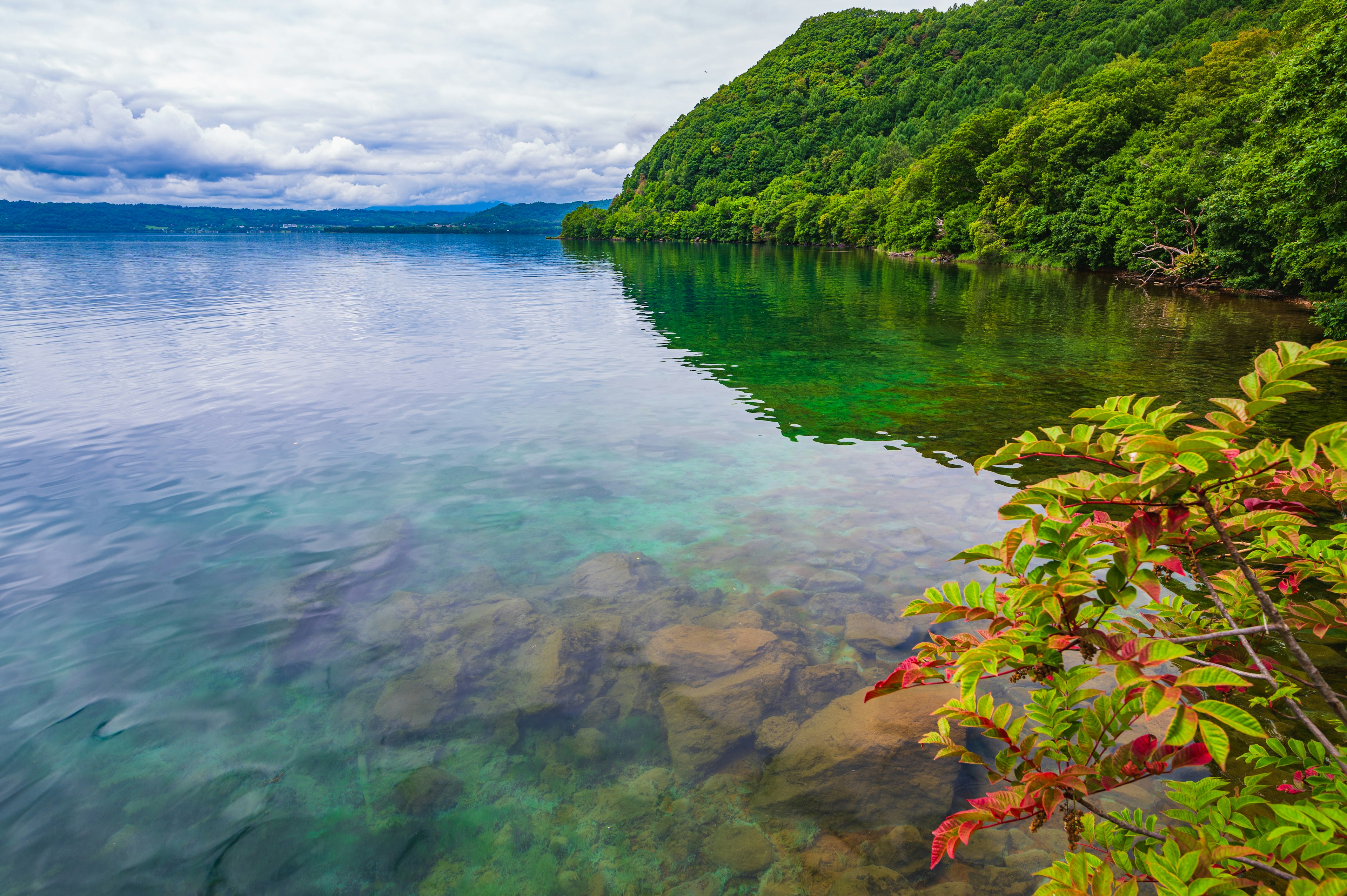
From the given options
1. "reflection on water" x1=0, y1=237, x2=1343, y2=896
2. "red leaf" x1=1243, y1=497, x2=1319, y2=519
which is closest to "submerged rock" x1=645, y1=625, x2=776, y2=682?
"reflection on water" x1=0, y1=237, x2=1343, y2=896

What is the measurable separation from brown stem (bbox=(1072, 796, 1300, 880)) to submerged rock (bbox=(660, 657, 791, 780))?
11.4ft

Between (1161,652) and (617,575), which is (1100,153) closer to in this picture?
(617,575)

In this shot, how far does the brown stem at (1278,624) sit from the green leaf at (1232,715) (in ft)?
0.92

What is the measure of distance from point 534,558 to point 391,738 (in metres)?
3.58

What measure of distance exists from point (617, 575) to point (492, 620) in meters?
1.84

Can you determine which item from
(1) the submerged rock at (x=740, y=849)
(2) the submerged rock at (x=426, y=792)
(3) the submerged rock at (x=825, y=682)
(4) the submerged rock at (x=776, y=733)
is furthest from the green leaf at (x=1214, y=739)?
(2) the submerged rock at (x=426, y=792)

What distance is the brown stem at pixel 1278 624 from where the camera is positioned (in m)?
2.24

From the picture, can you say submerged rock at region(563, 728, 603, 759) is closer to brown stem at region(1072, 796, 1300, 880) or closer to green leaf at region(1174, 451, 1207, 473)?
brown stem at region(1072, 796, 1300, 880)

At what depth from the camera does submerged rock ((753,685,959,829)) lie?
5.24 meters

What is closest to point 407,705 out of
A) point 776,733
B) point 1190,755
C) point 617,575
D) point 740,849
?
point 617,575

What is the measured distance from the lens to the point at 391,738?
6148mm

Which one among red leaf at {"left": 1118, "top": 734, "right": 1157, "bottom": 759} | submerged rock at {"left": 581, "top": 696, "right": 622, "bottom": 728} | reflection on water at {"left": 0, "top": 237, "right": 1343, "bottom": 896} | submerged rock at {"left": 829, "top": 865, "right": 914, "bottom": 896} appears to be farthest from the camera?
submerged rock at {"left": 581, "top": 696, "right": 622, "bottom": 728}

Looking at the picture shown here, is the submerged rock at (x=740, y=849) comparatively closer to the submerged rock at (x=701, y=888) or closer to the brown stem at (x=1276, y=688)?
the submerged rock at (x=701, y=888)

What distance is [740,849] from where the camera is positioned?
496 centimetres
